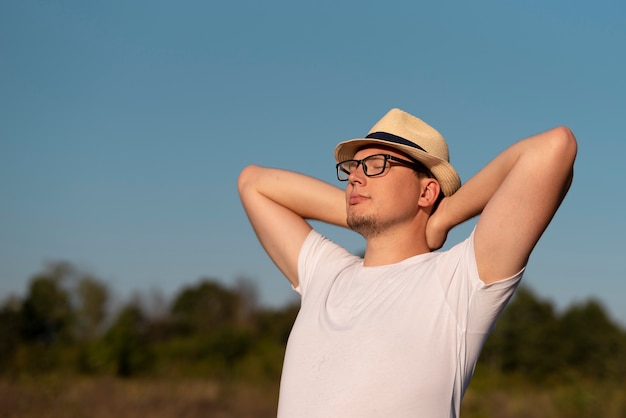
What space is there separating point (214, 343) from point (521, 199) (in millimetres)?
19841

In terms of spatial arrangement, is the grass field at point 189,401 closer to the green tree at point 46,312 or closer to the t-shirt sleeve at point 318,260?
the t-shirt sleeve at point 318,260

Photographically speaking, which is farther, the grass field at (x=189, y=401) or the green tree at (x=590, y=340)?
the green tree at (x=590, y=340)

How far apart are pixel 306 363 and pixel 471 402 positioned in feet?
33.7

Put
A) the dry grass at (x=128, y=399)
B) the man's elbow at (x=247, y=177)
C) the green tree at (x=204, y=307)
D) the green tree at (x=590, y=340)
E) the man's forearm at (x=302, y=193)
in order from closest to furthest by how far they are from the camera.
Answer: the man's forearm at (x=302, y=193)
the man's elbow at (x=247, y=177)
the dry grass at (x=128, y=399)
the green tree at (x=590, y=340)
the green tree at (x=204, y=307)

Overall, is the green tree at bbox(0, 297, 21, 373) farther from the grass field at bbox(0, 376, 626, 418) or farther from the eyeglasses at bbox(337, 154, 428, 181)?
the eyeglasses at bbox(337, 154, 428, 181)

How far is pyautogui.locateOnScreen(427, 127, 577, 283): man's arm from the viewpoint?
2141mm

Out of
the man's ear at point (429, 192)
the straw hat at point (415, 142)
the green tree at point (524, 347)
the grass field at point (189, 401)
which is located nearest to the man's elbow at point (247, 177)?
the straw hat at point (415, 142)

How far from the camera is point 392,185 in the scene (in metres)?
2.56

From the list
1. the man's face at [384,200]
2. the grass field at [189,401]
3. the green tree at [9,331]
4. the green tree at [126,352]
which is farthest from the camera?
the green tree at [126,352]

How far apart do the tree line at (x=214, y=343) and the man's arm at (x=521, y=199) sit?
47.4ft

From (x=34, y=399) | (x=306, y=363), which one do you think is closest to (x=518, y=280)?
(x=306, y=363)

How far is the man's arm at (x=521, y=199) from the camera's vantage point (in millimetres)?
2141

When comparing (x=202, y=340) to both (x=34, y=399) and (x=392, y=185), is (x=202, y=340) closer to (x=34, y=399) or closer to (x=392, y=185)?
(x=34, y=399)

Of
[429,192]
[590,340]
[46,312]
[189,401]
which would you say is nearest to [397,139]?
[429,192]
